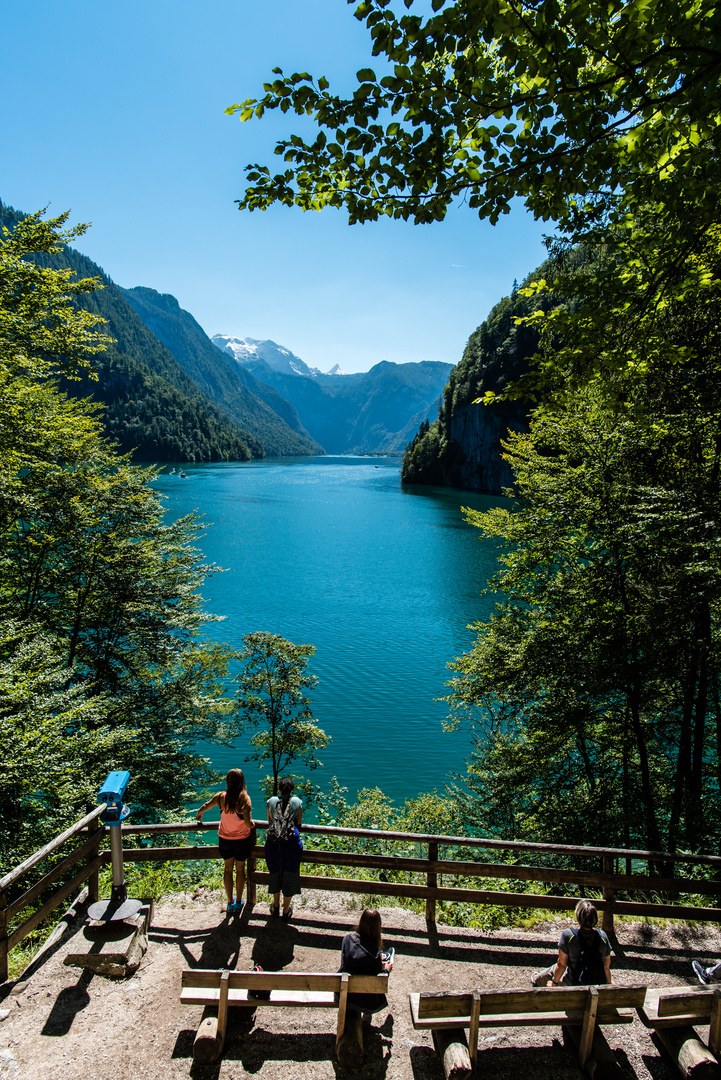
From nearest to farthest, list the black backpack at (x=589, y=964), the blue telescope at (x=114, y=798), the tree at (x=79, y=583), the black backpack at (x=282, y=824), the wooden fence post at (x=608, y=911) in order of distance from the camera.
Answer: the black backpack at (x=589, y=964) < the blue telescope at (x=114, y=798) < the black backpack at (x=282, y=824) < the wooden fence post at (x=608, y=911) < the tree at (x=79, y=583)

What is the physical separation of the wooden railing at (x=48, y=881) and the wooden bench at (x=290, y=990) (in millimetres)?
1808

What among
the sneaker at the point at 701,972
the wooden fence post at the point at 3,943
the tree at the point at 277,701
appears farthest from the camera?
the tree at the point at 277,701

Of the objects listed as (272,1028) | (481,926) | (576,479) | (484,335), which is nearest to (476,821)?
(481,926)

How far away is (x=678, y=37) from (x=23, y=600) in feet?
53.6

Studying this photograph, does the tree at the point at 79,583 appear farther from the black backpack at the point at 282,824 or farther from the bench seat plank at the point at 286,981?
the bench seat plank at the point at 286,981

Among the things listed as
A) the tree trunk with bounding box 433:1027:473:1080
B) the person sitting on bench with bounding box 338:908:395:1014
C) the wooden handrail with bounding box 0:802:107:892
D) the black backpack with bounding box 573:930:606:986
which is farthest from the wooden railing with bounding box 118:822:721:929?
the tree trunk with bounding box 433:1027:473:1080

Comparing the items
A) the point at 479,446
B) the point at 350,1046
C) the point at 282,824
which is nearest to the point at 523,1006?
the point at 350,1046

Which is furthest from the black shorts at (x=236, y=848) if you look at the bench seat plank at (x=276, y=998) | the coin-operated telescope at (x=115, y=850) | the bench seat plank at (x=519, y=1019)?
the bench seat plank at (x=519, y=1019)

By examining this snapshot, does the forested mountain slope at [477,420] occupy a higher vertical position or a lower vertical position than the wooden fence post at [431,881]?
higher

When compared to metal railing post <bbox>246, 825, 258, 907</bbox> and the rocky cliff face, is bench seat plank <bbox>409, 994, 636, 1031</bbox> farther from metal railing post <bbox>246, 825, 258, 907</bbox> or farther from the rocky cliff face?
the rocky cliff face

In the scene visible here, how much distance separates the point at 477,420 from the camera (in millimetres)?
111750

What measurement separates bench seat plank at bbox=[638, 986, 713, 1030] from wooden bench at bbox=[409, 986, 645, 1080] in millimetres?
135

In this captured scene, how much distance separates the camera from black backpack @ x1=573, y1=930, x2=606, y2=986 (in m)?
4.62

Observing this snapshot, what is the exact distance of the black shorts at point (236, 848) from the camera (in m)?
5.98
